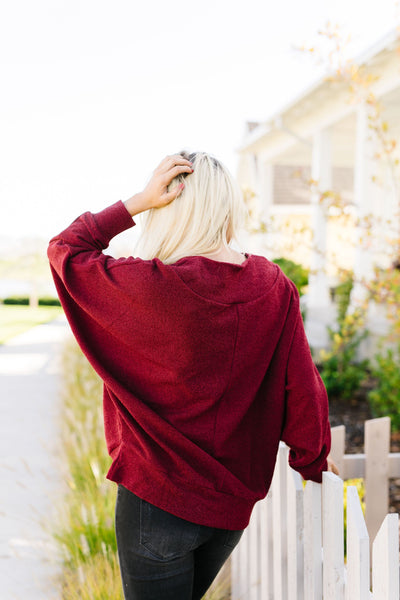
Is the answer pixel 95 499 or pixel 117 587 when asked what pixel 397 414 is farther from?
pixel 117 587

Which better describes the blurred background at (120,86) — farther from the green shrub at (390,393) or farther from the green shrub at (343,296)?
the green shrub at (343,296)

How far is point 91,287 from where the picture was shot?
4.43 ft

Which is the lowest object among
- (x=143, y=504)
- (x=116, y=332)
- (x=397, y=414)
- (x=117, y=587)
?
(x=397, y=414)

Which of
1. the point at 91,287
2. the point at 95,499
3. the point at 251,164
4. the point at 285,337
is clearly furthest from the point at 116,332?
the point at 251,164

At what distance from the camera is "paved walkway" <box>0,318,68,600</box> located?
2.79m

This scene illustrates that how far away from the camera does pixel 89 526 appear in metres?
2.60

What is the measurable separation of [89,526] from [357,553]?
162 centimetres

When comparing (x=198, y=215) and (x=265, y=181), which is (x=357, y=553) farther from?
(x=265, y=181)

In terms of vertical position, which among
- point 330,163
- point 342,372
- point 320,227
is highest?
point 330,163

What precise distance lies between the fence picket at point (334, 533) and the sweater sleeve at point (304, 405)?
0.09m

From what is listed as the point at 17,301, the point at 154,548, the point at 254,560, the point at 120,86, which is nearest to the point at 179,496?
the point at 154,548

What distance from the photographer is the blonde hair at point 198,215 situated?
4.52 feet

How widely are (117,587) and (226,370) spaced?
1.25 meters

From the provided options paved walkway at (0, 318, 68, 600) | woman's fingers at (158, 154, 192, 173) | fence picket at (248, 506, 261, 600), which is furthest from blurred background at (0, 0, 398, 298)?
paved walkway at (0, 318, 68, 600)
